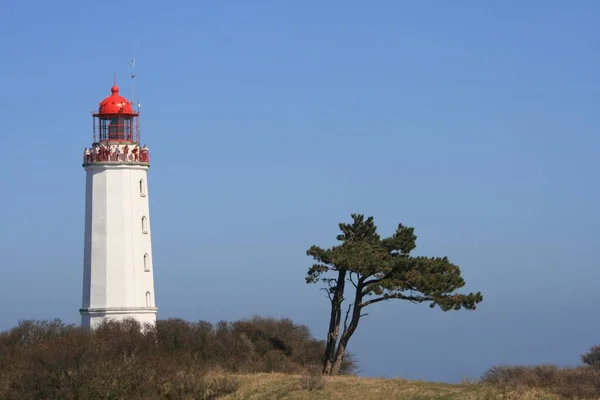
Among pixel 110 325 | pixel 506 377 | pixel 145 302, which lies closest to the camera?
pixel 506 377

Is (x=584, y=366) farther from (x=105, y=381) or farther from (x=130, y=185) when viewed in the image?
(x=130, y=185)

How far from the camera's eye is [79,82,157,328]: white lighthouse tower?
53.7 metres

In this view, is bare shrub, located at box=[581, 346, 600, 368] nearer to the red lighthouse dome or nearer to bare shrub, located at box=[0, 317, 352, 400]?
bare shrub, located at box=[0, 317, 352, 400]

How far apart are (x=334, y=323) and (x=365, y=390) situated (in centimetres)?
870

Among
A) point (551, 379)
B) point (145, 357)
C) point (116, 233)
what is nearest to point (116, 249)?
point (116, 233)

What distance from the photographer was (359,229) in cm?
5162

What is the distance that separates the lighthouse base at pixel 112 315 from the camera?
175ft

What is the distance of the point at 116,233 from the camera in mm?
54094

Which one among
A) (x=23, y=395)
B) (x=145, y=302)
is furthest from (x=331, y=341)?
(x=23, y=395)

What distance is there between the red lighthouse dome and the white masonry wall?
2.44 meters

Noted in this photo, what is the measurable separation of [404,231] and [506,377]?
10.3m

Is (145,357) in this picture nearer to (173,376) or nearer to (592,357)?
(173,376)

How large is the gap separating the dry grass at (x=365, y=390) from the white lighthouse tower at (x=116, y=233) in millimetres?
10146

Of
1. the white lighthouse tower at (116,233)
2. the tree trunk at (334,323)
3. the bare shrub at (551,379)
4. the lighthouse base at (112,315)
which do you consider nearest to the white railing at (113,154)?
the white lighthouse tower at (116,233)
